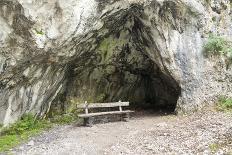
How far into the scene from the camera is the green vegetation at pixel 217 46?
1786 centimetres

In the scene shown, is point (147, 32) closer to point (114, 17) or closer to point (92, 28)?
point (114, 17)

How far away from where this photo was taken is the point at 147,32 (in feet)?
60.6

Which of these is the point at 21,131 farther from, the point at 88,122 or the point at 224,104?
the point at 224,104

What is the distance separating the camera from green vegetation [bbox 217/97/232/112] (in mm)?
16734

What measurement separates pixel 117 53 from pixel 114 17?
147 inches

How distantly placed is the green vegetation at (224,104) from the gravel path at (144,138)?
2.32 ft

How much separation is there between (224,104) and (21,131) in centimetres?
899

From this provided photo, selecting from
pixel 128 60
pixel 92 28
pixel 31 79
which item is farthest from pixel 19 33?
pixel 128 60

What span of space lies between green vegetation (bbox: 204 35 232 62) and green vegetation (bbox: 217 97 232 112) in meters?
2.19

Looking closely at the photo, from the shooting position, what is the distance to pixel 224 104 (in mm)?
17000

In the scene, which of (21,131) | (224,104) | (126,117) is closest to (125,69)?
(126,117)

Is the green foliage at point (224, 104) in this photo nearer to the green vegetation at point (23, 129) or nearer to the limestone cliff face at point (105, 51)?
the limestone cliff face at point (105, 51)

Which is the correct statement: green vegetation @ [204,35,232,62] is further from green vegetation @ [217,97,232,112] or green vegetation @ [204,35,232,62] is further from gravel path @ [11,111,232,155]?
gravel path @ [11,111,232,155]

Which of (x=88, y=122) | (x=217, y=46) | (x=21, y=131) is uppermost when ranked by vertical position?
(x=217, y=46)
